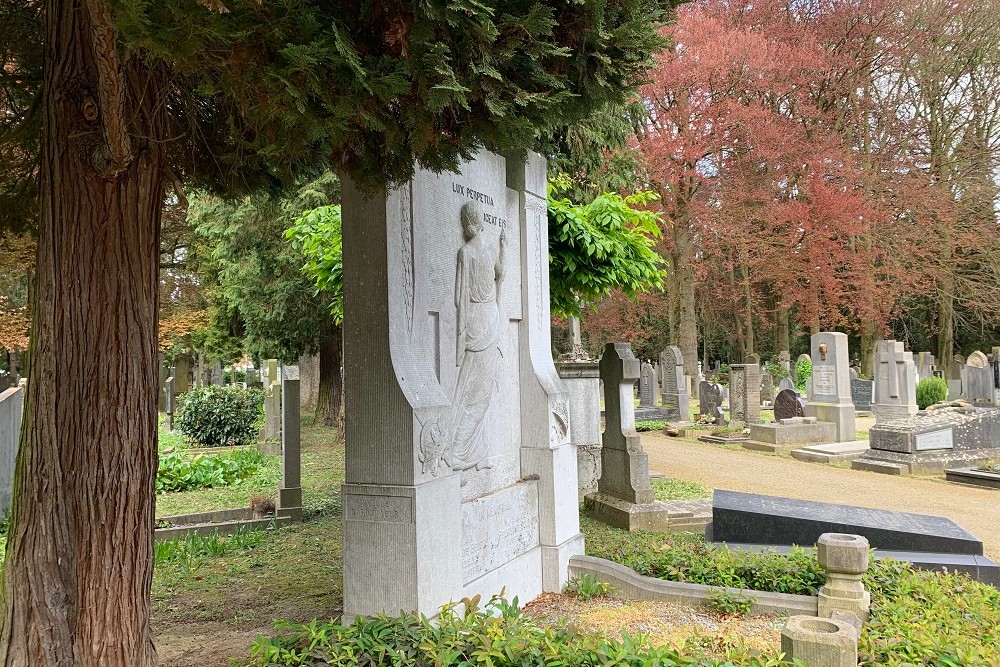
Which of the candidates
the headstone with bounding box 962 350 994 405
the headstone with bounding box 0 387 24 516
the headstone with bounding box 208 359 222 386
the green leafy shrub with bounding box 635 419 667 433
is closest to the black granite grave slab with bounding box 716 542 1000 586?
the headstone with bounding box 0 387 24 516

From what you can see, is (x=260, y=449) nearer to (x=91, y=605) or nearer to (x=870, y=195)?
(x=91, y=605)

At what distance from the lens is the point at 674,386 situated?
2089cm

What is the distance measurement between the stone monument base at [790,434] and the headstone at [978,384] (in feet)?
20.8

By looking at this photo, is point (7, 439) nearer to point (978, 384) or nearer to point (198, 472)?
point (198, 472)

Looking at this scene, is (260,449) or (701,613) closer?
(701,613)

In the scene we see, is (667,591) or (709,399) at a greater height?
(709,399)

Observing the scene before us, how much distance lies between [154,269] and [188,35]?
1.24 metres

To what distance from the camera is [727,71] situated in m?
20.4

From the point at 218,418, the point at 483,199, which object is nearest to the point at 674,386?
the point at 218,418

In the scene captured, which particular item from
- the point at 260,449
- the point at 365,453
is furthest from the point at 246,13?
the point at 260,449

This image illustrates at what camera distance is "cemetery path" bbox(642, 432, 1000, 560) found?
8.74 metres

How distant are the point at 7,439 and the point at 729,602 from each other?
7.94 m

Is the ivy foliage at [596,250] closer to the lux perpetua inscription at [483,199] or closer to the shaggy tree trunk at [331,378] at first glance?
the lux perpetua inscription at [483,199]

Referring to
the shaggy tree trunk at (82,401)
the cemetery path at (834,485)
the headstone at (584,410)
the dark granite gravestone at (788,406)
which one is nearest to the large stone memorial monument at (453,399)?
the shaggy tree trunk at (82,401)
